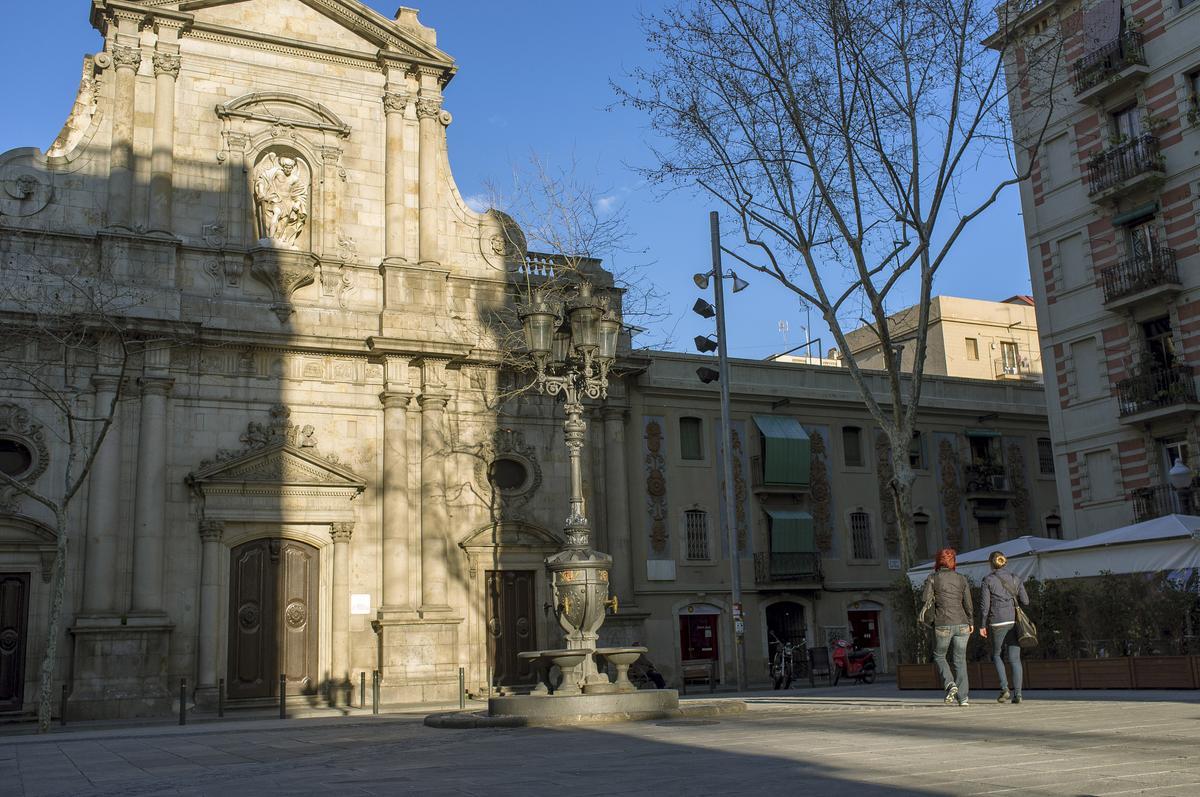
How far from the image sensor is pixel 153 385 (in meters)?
25.9

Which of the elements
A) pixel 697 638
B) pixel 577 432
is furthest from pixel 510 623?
pixel 577 432

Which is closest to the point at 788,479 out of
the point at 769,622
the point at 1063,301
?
the point at 769,622

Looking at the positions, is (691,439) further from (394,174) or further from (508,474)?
(394,174)

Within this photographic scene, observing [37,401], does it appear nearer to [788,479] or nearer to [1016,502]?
[788,479]

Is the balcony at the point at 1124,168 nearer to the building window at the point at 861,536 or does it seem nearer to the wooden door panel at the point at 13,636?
the building window at the point at 861,536

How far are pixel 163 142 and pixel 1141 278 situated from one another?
24.1 m

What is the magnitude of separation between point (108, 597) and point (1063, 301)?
83.2 ft

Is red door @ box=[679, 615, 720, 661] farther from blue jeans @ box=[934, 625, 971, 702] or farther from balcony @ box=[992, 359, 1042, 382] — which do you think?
balcony @ box=[992, 359, 1042, 382]

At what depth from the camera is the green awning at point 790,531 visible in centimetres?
3384

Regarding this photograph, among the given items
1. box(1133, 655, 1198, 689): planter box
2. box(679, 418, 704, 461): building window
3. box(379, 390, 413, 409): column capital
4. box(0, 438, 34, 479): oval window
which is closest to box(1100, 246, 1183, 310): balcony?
box(679, 418, 704, 461): building window

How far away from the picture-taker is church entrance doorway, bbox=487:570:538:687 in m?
28.5

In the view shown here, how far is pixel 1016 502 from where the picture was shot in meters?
38.8

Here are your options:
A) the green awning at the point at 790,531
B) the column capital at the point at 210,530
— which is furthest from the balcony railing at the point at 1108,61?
the column capital at the point at 210,530

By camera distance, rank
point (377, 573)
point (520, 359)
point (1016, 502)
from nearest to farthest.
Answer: point (377, 573)
point (520, 359)
point (1016, 502)
